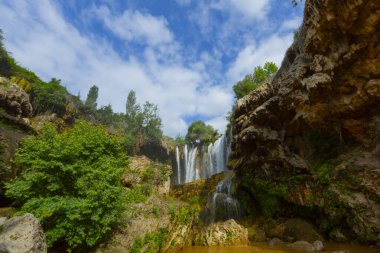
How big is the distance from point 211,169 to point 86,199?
2718cm

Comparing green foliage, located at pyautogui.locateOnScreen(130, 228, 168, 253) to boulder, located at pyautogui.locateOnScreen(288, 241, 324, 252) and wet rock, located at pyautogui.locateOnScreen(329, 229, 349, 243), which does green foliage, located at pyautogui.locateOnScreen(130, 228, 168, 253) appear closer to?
boulder, located at pyautogui.locateOnScreen(288, 241, 324, 252)

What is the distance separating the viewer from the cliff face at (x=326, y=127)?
1156 cm

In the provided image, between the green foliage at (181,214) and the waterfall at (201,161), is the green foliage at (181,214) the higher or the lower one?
the lower one

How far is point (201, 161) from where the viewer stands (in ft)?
126

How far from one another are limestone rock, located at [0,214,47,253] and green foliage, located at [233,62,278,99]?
30.4m

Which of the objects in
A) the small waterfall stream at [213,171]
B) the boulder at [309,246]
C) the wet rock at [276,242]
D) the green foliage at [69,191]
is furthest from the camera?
the small waterfall stream at [213,171]

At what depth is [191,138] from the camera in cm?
7031

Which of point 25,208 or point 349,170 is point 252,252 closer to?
point 349,170

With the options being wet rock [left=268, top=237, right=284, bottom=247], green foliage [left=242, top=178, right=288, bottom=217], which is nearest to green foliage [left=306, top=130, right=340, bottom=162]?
green foliage [left=242, top=178, right=288, bottom=217]

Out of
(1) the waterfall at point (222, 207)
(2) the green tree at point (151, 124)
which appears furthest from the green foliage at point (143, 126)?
(1) the waterfall at point (222, 207)

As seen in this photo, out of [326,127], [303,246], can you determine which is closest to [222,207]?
[303,246]

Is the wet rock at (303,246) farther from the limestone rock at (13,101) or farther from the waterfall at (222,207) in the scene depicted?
the limestone rock at (13,101)

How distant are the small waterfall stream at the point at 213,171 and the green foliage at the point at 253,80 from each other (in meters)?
7.25

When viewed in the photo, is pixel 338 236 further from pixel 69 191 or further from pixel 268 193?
pixel 69 191
